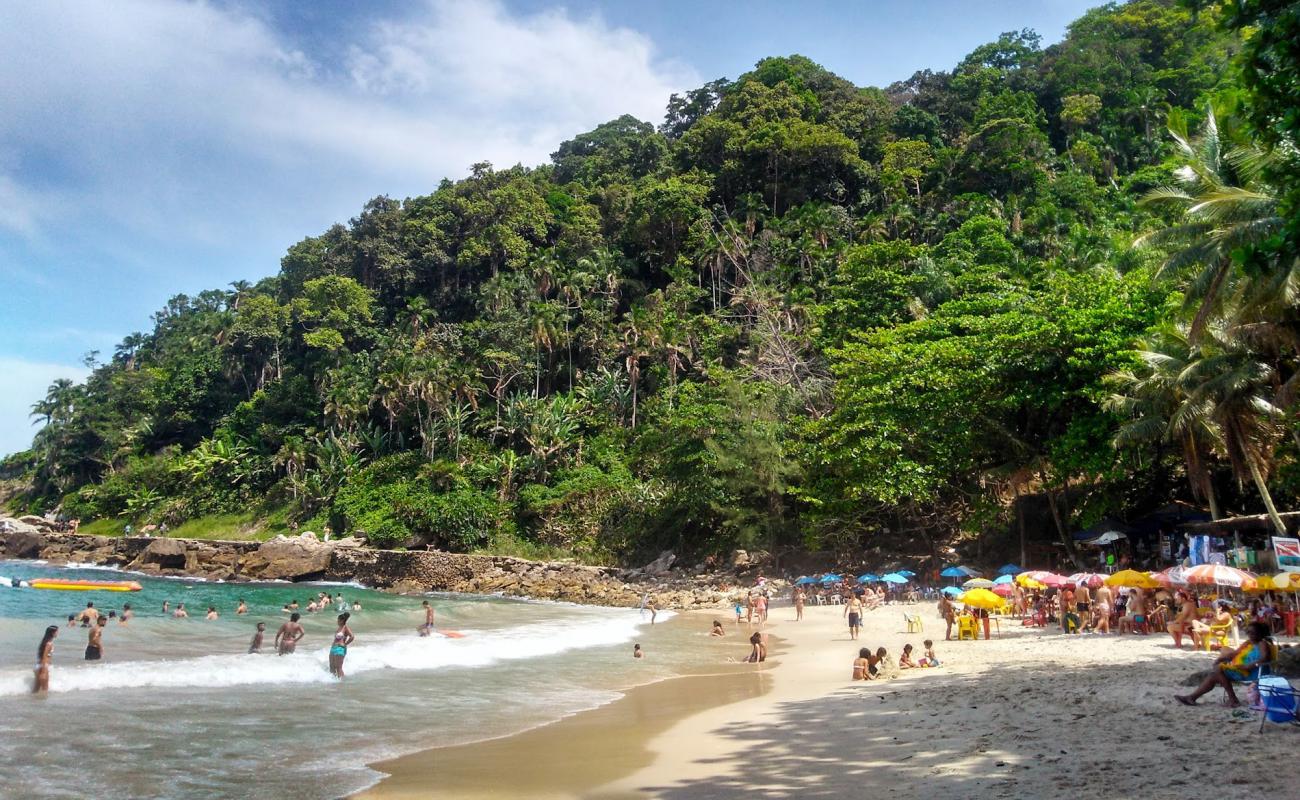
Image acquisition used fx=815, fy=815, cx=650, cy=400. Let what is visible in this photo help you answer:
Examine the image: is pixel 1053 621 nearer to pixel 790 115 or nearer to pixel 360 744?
pixel 360 744

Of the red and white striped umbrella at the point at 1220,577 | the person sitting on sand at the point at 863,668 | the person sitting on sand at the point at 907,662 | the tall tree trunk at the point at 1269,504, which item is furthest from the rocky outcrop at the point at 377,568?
the red and white striped umbrella at the point at 1220,577

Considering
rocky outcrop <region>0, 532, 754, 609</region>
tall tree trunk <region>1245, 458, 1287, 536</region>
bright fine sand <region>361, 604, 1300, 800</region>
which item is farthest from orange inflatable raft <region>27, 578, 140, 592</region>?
tall tree trunk <region>1245, 458, 1287, 536</region>

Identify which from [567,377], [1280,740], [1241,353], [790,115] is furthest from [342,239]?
[1280,740]

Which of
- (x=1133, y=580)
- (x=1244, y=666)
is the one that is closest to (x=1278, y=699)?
(x=1244, y=666)

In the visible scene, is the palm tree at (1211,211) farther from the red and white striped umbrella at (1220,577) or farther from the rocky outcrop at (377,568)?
the rocky outcrop at (377,568)

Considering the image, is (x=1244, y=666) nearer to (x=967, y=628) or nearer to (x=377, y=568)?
(x=967, y=628)

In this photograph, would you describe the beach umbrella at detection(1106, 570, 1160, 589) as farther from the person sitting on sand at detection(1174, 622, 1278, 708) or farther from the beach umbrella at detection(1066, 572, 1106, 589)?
the person sitting on sand at detection(1174, 622, 1278, 708)

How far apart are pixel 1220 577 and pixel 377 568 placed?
41.7 meters

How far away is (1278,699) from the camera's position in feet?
25.3

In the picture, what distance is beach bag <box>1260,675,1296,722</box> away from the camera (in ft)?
25.1

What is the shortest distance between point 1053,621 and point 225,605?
30.8 m

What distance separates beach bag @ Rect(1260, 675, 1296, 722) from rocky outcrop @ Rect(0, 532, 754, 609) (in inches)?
984

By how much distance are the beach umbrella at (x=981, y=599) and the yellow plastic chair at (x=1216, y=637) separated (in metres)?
4.55

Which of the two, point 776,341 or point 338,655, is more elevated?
point 776,341
